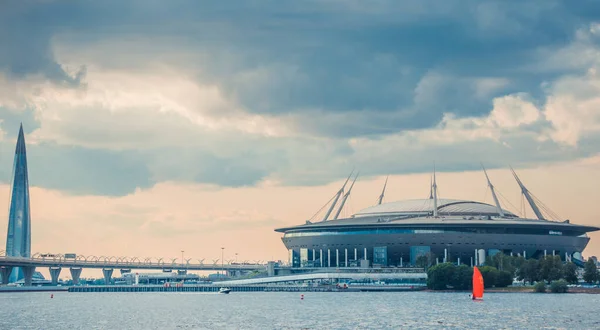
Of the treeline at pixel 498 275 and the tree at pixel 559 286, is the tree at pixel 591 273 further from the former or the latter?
the tree at pixel 559 286

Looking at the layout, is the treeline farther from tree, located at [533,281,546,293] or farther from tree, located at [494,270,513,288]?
tree, located at [533,281,546,293]

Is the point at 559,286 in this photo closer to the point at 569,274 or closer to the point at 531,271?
the point at 569,274

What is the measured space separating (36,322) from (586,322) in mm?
59993

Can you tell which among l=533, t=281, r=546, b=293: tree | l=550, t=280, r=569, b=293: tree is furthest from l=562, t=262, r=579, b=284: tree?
l=550, t=280, r=569, b=293: tree

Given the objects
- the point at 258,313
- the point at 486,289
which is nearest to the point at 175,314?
the point at 258,313

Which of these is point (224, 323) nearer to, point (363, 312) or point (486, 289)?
point (363, 312)

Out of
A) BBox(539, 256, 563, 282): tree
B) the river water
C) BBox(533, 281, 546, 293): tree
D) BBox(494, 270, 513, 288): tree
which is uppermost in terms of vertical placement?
BBox(539, 256, 563, 282): tree

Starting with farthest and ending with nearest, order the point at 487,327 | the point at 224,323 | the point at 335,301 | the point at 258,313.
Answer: the point at 335,301 < the point at 258,313 < the point at 224,323 < the point at 487,327

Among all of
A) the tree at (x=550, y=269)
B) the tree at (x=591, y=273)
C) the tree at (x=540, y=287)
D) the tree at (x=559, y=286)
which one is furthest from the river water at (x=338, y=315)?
the tree at (x=591, y=273)

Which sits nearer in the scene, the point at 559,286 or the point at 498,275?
the point at 559,286

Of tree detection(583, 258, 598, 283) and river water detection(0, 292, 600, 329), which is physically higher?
tree detection(583, 258, 598, 283)

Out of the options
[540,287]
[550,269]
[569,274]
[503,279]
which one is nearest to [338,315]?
[540,287]

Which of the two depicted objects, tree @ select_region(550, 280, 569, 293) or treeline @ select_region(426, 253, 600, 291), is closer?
tree @ select_region(550, 280, 569, 293)

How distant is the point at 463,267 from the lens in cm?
18938
